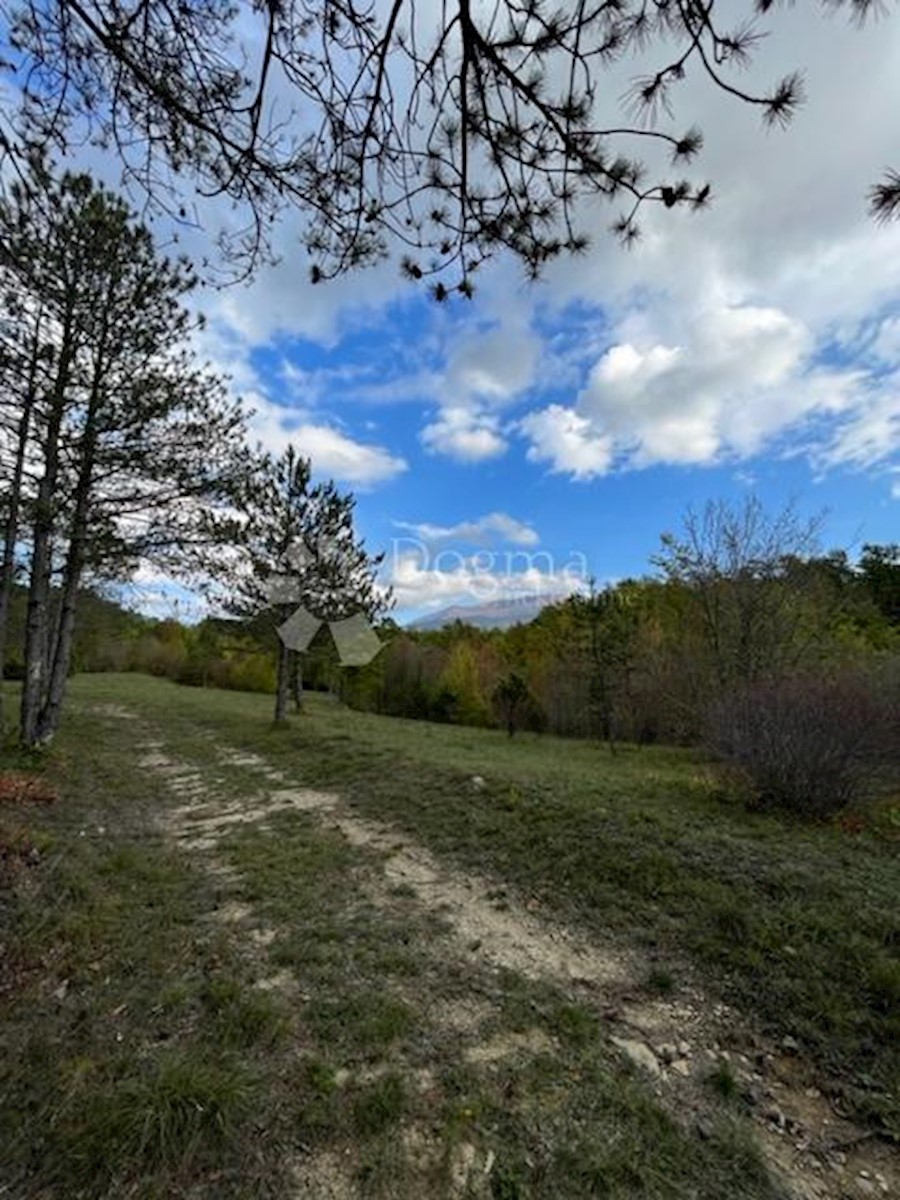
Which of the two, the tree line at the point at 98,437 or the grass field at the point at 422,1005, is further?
the tree line at the point at 98,437

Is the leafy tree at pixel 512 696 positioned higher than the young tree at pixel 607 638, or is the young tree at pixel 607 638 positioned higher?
the young tree at pixel 607 638

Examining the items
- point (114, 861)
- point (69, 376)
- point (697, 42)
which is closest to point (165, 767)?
point (114, 861)

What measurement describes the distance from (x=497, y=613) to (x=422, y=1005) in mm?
39263

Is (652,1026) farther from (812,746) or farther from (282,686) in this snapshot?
(282,686)

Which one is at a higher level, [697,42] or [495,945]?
[697,42]

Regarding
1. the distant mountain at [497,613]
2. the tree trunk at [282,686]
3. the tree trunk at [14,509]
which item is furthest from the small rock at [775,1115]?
the distant mountain at [497,613]

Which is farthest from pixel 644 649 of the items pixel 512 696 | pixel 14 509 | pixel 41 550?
pixel 14 509

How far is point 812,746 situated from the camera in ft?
22.4

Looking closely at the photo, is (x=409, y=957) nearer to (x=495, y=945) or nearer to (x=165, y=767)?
(x=495, y=945)

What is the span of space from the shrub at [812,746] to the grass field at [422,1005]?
0.64m

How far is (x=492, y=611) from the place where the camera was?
141ft

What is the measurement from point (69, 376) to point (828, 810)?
11715 mm

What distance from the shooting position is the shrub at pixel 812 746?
660 cm

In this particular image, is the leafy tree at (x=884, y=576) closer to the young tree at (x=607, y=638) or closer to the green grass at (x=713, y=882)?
the young tree at (x=607, y=638)
